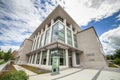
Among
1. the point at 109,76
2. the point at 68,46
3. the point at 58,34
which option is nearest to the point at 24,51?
the point at 58,34

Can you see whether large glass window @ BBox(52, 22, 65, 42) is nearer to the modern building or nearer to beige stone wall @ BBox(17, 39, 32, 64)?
the modern building

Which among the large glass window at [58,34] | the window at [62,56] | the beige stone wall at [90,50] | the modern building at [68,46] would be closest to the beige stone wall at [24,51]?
the modern building at [68,46]

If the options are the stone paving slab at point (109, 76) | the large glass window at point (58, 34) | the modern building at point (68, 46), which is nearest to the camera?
the stone paving slab at point (109, 76)

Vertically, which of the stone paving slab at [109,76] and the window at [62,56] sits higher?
the window at [62,56]

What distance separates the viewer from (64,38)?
17.1m

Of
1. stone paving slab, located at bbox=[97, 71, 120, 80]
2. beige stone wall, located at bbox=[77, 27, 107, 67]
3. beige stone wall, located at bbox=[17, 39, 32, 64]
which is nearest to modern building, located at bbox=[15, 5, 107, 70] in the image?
beige stone wall, located at bbox=[77, 27, 107, 67]

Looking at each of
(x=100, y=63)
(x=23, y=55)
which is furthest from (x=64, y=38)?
(x=23, y=55)

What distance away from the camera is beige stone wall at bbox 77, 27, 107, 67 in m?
16.6

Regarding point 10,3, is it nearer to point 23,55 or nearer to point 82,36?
point 82,36

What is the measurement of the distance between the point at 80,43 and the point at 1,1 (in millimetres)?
20889

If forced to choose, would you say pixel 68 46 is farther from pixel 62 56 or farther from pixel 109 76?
pixel 109 76

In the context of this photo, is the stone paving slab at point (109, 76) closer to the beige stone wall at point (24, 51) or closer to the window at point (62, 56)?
the window at point (62, 56)

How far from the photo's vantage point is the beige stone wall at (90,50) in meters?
16.6

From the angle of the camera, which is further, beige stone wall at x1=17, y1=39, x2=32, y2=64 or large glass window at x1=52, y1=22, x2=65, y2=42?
beige stone wall at x1=17, y1=39, x2=32, y2=64
